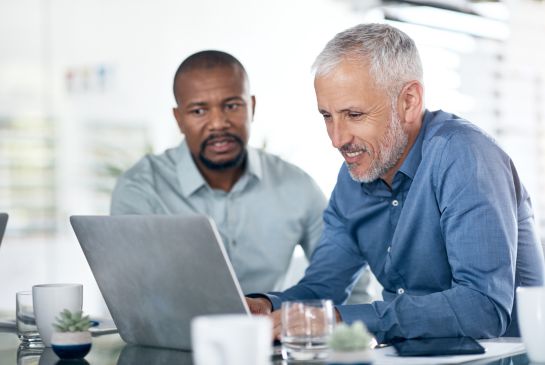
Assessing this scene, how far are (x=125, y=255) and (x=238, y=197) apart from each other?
1.33 meters

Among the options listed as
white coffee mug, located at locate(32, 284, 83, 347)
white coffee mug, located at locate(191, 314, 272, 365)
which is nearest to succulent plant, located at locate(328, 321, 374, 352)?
white coffee mug, located at locate(191, 314, 272, 365)

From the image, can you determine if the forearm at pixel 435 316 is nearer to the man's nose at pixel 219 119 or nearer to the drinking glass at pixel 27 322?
the drinking glass at pixel 27 322

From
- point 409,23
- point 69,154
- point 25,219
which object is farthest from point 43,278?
point 409,23

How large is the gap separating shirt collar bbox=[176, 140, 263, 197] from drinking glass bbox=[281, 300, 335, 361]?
1.47 meters

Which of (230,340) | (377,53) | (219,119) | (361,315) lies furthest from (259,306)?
(219,119)

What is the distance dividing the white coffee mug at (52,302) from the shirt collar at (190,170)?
1170mm

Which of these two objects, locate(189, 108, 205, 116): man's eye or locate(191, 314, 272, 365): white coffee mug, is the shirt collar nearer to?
locate(189, 108, 205, 116): man's eye

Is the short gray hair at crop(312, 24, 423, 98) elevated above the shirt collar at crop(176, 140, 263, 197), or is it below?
above

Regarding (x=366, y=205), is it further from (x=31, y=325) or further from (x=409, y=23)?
(x=409, y=23)

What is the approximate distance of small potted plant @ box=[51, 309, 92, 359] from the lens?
61.2 inches

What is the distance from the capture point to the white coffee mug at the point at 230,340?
3.33ft

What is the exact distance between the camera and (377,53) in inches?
78.3

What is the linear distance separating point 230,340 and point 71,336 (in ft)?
2.06

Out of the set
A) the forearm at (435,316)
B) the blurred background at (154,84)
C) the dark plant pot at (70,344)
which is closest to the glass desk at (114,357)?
the dark plant pot at (70,344)
